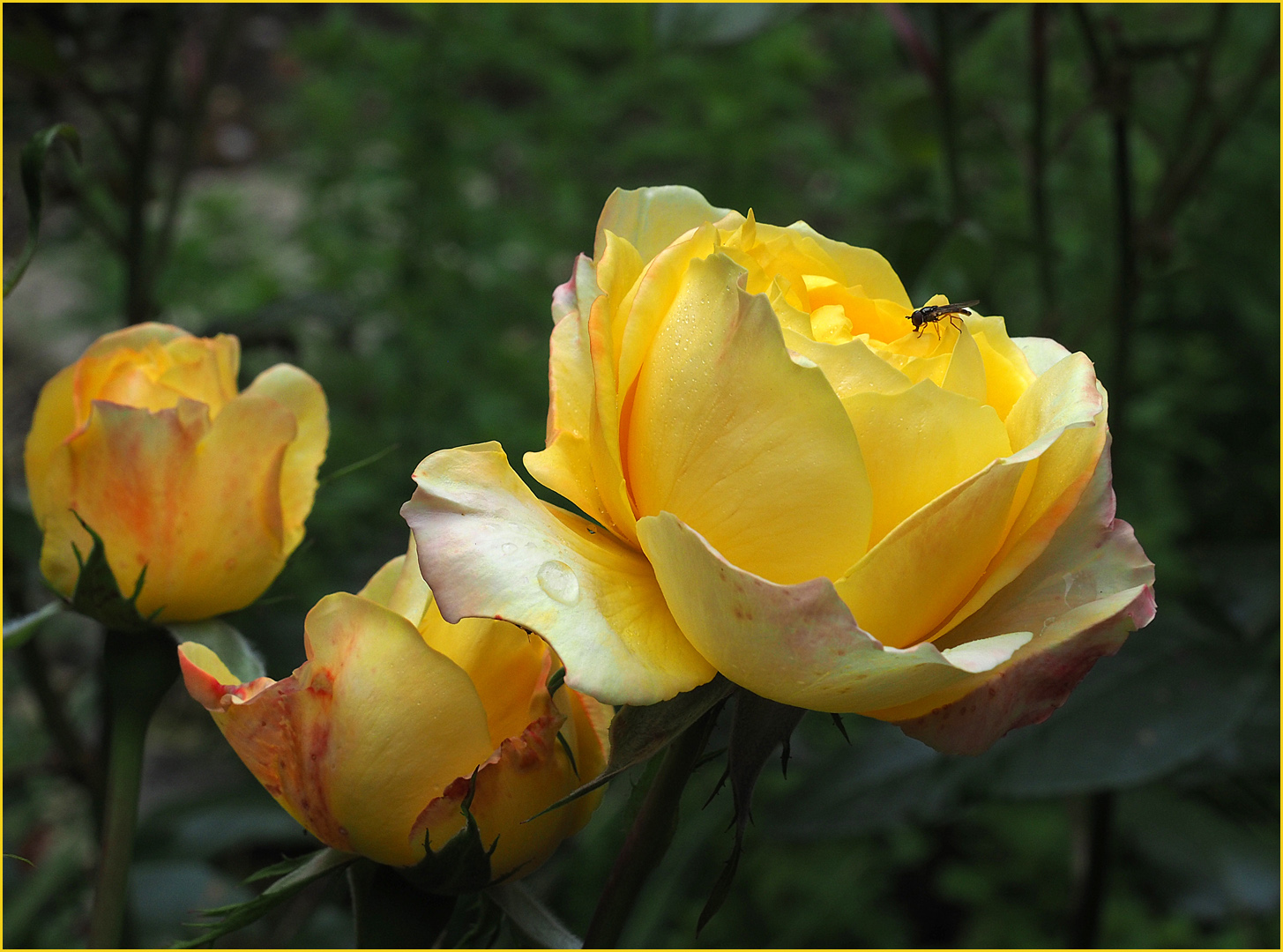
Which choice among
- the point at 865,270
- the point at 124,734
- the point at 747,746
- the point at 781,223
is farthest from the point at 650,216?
the point at 781,223

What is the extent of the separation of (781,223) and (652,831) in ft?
4.11

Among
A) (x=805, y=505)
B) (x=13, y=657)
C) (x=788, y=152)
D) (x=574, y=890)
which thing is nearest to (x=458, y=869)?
(x=805, y=505)

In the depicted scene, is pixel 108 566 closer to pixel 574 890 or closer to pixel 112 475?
pixel 112 475

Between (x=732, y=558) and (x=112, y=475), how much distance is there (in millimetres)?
251

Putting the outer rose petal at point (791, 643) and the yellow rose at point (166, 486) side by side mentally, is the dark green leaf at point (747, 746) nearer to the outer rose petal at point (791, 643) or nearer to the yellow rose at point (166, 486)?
the outer rose petal at point (791, 643)

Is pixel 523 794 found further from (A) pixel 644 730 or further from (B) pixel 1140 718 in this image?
(B) pixel 1140 718

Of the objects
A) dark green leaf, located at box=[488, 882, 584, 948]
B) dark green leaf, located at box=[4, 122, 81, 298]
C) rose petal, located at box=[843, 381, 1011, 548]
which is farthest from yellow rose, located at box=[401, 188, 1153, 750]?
dark green leaf, located at box=[4, 122, 81, 298]

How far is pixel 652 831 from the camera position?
1.03ft

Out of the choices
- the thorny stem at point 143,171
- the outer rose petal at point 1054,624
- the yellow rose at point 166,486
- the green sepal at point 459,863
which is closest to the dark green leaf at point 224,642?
the yellow rose at point 166,486

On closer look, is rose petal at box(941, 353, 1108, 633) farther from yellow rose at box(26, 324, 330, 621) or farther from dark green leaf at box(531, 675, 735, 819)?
yellow rose at box(26, 324, 330, 621)

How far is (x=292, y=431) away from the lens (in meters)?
0.42

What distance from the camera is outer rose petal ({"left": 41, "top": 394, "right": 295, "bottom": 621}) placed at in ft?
1.31

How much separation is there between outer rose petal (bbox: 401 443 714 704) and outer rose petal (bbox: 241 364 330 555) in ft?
0.55

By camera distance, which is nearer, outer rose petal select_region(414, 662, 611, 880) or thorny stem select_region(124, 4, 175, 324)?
outer rose petal select_region(414, 662, 611, 880)
